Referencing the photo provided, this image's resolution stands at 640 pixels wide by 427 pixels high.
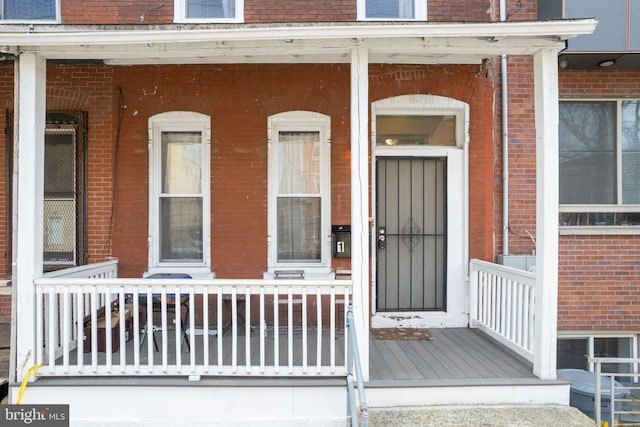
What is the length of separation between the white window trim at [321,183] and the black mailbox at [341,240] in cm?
8

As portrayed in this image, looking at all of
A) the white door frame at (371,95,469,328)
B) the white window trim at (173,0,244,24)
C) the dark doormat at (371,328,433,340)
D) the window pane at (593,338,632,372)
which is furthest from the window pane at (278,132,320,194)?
the window pane at (593,338,632,372)

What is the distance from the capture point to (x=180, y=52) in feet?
13.2

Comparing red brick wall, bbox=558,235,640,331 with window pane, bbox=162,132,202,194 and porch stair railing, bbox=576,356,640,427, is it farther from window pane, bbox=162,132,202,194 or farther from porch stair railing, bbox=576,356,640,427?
window pane, bbox=162,132,202,194

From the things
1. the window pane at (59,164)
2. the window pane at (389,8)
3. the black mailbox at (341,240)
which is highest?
the window pane at (389,8)

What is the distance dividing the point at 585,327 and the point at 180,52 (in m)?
5.62

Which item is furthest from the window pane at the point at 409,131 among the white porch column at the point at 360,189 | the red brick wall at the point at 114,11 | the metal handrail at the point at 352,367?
the red brick wall at the point at 114,11

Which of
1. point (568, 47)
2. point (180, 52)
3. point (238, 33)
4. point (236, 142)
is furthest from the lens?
point (236, 142)

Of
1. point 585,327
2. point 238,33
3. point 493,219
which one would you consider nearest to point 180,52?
point 238,33

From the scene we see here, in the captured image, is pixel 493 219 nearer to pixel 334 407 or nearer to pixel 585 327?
pixel 585 327

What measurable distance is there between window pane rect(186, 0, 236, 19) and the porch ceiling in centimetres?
182

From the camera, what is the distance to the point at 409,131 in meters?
5.77

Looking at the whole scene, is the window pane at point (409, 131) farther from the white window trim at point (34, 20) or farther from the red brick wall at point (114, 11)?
the white window trim at point (34, 20)

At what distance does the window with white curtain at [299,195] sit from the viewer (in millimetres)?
5629

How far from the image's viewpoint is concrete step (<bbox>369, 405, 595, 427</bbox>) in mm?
3699
